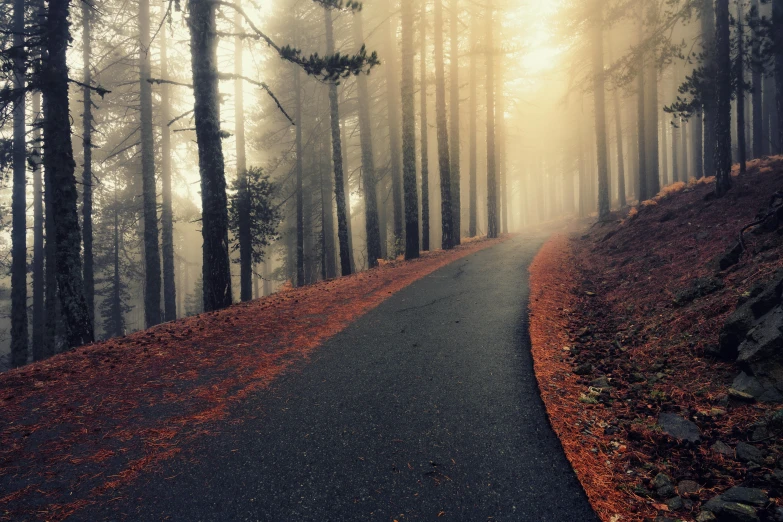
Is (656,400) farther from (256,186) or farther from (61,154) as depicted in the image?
(256,186)

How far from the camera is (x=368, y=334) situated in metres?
7.20

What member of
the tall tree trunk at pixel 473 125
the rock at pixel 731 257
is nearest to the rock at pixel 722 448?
the rock at pixel 731 257

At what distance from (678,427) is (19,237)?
22.4 meters

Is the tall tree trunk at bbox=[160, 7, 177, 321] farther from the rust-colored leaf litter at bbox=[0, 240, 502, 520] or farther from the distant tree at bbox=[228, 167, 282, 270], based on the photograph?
the rust-colored leaf litter at bbox=[0, 240, 502, 520]

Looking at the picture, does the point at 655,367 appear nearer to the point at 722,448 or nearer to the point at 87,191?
the point at 722,448

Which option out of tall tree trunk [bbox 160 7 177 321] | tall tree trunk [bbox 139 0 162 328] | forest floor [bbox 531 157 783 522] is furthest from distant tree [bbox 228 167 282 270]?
forest floor [bbox 531 157 783 522]

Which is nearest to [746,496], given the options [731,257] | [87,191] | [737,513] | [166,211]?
[737,513]

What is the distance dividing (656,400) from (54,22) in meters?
14.1

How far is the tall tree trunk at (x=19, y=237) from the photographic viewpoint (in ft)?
49.5

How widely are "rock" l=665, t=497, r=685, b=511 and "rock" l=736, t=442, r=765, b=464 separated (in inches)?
33.8

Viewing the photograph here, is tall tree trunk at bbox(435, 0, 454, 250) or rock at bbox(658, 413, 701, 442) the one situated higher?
tall tree trunk at bbox(435, 0, 454, 250)

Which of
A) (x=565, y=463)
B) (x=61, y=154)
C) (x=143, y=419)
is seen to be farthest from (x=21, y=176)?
(x=565, y=463)

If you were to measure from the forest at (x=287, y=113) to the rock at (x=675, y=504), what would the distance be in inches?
384

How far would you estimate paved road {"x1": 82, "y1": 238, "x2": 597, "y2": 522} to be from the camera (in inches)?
119
